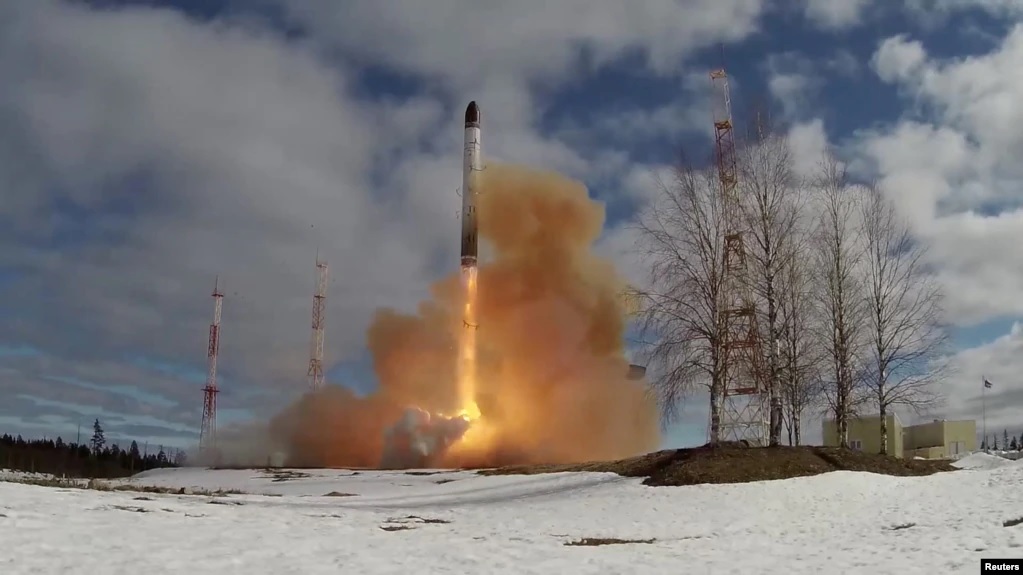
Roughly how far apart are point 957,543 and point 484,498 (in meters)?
17.9

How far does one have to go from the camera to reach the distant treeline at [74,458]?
110 metres

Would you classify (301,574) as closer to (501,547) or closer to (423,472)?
(501,547)

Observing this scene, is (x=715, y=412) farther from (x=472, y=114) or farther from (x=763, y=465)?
(x=472, y=114)

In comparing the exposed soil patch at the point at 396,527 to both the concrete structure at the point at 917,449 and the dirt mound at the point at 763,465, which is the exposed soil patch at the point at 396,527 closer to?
the dirt mound at the point at 763,465

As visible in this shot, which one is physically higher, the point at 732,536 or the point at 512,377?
the point at 512,377

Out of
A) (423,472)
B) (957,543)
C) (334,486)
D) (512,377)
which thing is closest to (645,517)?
(957,543)

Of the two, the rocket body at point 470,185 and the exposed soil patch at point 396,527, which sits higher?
the rocket body at point 470,185

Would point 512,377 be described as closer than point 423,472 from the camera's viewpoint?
No

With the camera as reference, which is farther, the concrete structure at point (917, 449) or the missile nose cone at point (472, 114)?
the missile nose cone at point (472, 114)

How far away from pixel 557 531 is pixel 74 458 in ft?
416

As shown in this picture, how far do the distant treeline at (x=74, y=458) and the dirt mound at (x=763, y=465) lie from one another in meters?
91.5

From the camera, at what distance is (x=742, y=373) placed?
3231 cm

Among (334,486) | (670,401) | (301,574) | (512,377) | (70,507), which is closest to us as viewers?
(301,574)

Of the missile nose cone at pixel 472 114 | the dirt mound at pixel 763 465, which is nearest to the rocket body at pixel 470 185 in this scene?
the missile nose cone at pixel 472 114
